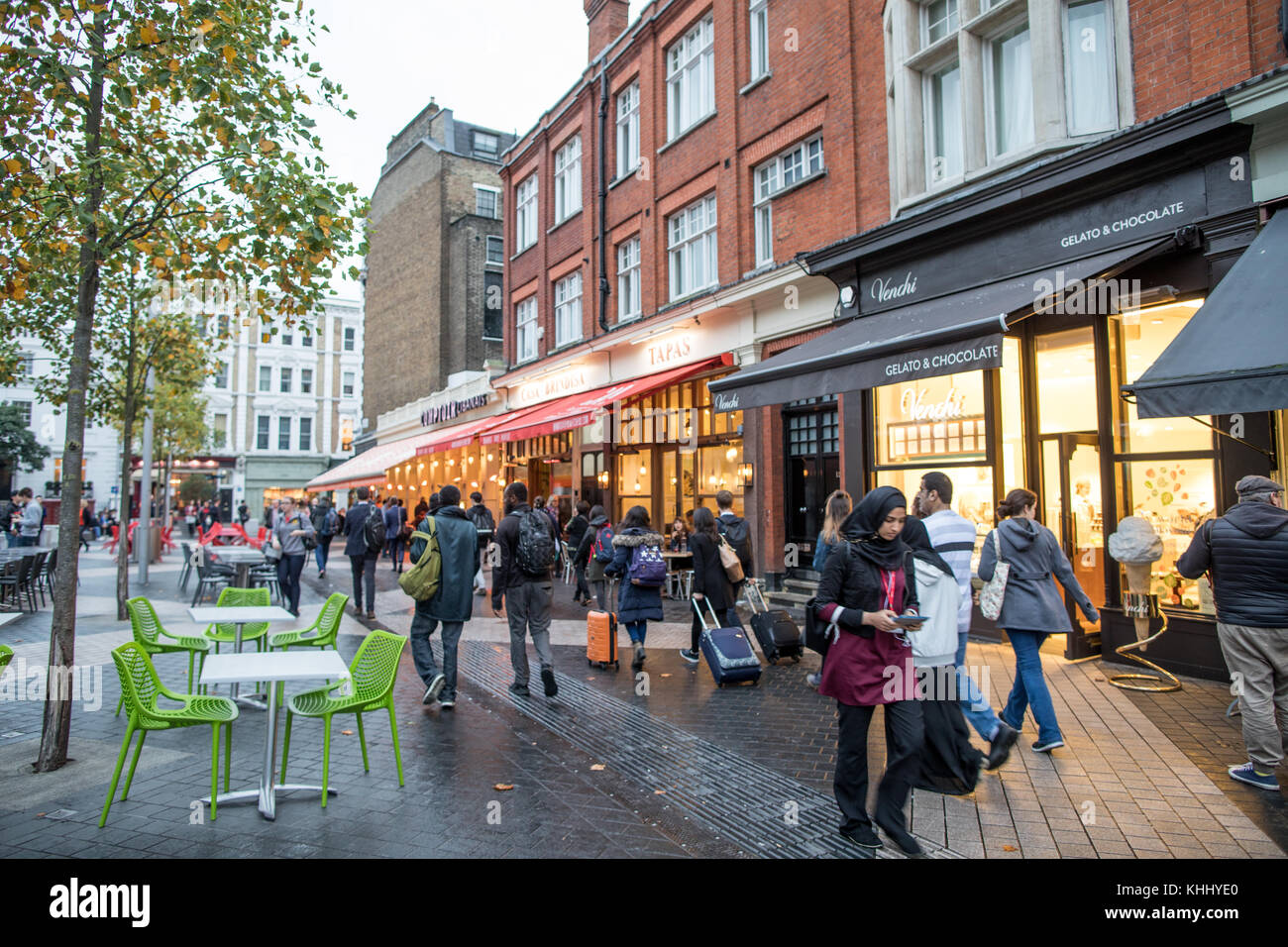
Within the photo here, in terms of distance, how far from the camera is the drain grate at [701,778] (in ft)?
13.5

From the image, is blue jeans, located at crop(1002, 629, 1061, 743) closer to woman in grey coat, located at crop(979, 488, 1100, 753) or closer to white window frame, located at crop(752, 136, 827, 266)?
woman in grey coat, located at crop(979, 488, 1100, 753)

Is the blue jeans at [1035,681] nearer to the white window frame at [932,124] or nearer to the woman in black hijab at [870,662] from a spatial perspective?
the woman in black hijab at [870,662]

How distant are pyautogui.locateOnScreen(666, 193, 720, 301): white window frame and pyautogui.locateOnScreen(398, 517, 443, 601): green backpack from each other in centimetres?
947

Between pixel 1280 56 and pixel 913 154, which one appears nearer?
pixel 1280 56

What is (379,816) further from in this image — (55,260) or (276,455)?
(276,455)

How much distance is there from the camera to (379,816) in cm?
437

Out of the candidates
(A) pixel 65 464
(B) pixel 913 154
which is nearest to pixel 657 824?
(A) pixel 65 464

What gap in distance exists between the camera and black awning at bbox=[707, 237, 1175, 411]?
24.3ft

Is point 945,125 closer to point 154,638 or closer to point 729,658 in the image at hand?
point 729,658

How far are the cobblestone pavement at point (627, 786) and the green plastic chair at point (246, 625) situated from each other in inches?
28.1

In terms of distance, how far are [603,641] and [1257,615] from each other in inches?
224

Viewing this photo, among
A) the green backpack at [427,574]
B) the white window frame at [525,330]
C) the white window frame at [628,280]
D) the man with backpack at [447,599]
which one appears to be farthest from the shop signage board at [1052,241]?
the white window frame at [525,330]
